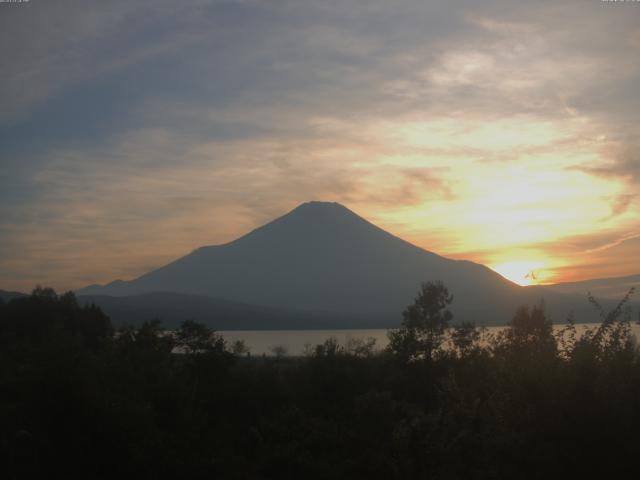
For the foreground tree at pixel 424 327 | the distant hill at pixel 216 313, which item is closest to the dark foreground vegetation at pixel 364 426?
the foreground tree at pixel 424 327

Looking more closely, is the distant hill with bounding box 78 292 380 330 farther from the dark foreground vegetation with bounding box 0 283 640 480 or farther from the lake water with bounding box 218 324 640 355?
the dark foreground vegetation with bounding box 0 283 640 480

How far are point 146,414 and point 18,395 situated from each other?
4.21m

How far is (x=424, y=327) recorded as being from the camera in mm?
42406

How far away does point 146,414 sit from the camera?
48.2 ft

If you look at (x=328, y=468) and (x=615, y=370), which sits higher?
(x=615, y=370)

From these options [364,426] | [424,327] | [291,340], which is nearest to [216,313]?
[291,340]

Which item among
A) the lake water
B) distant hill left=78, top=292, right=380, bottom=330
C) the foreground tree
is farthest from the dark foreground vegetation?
distant hill left=78, top=292, right=380, bottom=330

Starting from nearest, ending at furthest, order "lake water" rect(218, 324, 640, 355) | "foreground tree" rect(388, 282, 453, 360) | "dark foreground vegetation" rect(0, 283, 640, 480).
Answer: "dark foreground vegetation" rect(0, 283, 640, 480)
"foreground tree" rect(388, 282, 453, 360)
"lake water" rect(218, 324, 640, 355)

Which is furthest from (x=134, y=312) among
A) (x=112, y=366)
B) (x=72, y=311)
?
(x=112, y=366)

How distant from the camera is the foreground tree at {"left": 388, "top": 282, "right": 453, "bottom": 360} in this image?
126 ft

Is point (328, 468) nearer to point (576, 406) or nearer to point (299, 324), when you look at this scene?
point (576, 406)

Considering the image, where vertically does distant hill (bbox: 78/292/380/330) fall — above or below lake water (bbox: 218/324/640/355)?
above

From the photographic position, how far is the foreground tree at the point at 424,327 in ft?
126

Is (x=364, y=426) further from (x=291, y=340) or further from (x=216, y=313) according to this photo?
(x=216, y=313)
